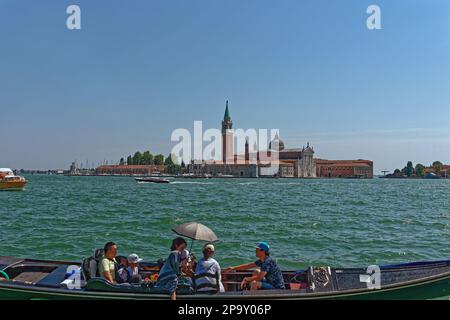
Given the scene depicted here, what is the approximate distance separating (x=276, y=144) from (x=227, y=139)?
75.5ft

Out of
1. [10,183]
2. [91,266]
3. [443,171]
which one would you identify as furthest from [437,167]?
[91,266]

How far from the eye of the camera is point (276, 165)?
143625mm

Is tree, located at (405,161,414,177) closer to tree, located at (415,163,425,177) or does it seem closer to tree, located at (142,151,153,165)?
tree, located at (415,163,425,177)

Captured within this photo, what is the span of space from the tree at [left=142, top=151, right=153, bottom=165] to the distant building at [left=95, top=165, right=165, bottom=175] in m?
5.24

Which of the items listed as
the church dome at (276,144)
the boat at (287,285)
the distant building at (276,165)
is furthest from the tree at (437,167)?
the boat at (287,285)

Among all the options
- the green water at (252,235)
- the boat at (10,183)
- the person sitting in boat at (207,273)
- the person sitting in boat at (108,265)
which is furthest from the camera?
the boat at (10,183)

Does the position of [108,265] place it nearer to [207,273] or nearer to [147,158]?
[207,273]

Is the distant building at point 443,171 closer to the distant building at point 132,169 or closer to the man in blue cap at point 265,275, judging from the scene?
the distant building at point 132,169

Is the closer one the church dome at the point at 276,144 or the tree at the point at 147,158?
the church dome at the point at 276,144

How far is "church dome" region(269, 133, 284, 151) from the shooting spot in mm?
163250

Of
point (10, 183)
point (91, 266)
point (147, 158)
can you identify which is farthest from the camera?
point (147, 158)

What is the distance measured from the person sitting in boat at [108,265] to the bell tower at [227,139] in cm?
13687

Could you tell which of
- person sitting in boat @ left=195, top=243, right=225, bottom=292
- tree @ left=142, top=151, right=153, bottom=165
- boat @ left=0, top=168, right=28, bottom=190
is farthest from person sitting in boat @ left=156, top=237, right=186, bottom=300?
tree @ left=142, top=151, right=153, bottom=165

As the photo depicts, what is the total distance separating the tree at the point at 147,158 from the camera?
550 ft
